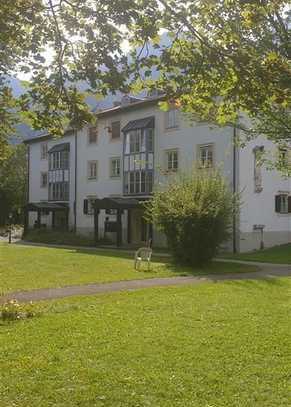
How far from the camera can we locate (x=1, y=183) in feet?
224

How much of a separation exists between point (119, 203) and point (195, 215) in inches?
561

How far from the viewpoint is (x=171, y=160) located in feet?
119

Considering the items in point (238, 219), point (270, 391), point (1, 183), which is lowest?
point (270, 391)

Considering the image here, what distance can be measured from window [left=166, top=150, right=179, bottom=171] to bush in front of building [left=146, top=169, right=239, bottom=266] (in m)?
12.8

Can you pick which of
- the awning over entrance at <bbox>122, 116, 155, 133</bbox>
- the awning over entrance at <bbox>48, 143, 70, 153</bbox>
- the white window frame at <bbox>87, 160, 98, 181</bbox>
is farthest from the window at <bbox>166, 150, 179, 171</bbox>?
the awning over entrance at <bbox>48, 143, 70, 153</bbox>

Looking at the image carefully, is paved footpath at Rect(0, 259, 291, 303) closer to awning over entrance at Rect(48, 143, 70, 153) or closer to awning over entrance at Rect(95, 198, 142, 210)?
awning over entrance at Rect(95, 198, 142, 210)

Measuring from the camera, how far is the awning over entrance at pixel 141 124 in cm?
Result: 3677

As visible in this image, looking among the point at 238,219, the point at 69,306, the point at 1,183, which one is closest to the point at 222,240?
the point at 238,219

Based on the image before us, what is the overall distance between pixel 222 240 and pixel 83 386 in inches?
675

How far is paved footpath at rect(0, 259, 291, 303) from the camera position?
1377 centimetres

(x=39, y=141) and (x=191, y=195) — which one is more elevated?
(x=39, y=141)

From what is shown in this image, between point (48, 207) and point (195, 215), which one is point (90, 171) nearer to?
point (48, 207)

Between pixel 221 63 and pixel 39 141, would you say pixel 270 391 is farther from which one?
pixel 39 141

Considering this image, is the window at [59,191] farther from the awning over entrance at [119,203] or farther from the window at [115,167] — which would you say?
the awning over entrance at [119,203]
